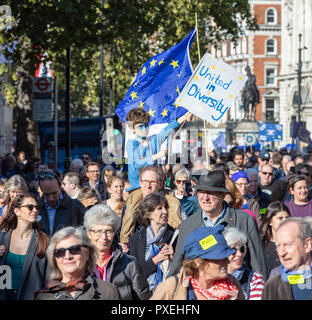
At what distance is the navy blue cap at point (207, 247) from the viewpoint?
17.3ft

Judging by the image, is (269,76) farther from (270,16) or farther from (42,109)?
(42,109)

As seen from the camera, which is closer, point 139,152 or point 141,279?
point 141,279

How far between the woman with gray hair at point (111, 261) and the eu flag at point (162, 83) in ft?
21.9

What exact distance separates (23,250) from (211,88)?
490 centimetres

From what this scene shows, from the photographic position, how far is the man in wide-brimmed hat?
721cm

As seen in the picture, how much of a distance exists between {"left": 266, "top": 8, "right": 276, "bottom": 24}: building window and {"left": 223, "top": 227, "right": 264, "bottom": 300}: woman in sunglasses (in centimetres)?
Result: 9243

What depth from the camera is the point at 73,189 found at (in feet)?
36.9

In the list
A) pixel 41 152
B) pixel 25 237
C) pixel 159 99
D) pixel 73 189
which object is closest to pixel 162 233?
pixel 25 237

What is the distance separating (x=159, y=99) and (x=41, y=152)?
19650 mm

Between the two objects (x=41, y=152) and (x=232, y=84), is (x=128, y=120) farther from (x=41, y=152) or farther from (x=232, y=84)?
(x=41, y=152)

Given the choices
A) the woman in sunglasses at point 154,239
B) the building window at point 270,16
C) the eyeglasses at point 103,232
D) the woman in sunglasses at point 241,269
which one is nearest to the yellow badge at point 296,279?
the woman in sunglasses at point 241,269

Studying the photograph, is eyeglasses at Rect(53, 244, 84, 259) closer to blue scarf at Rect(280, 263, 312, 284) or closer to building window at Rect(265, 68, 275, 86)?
blue scarf at Rect(280, 263, 312, 284)

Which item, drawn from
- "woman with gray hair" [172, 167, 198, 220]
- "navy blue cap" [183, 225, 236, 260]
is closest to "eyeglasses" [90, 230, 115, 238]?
"navy blue cap" [183, 225, 236, 260]
